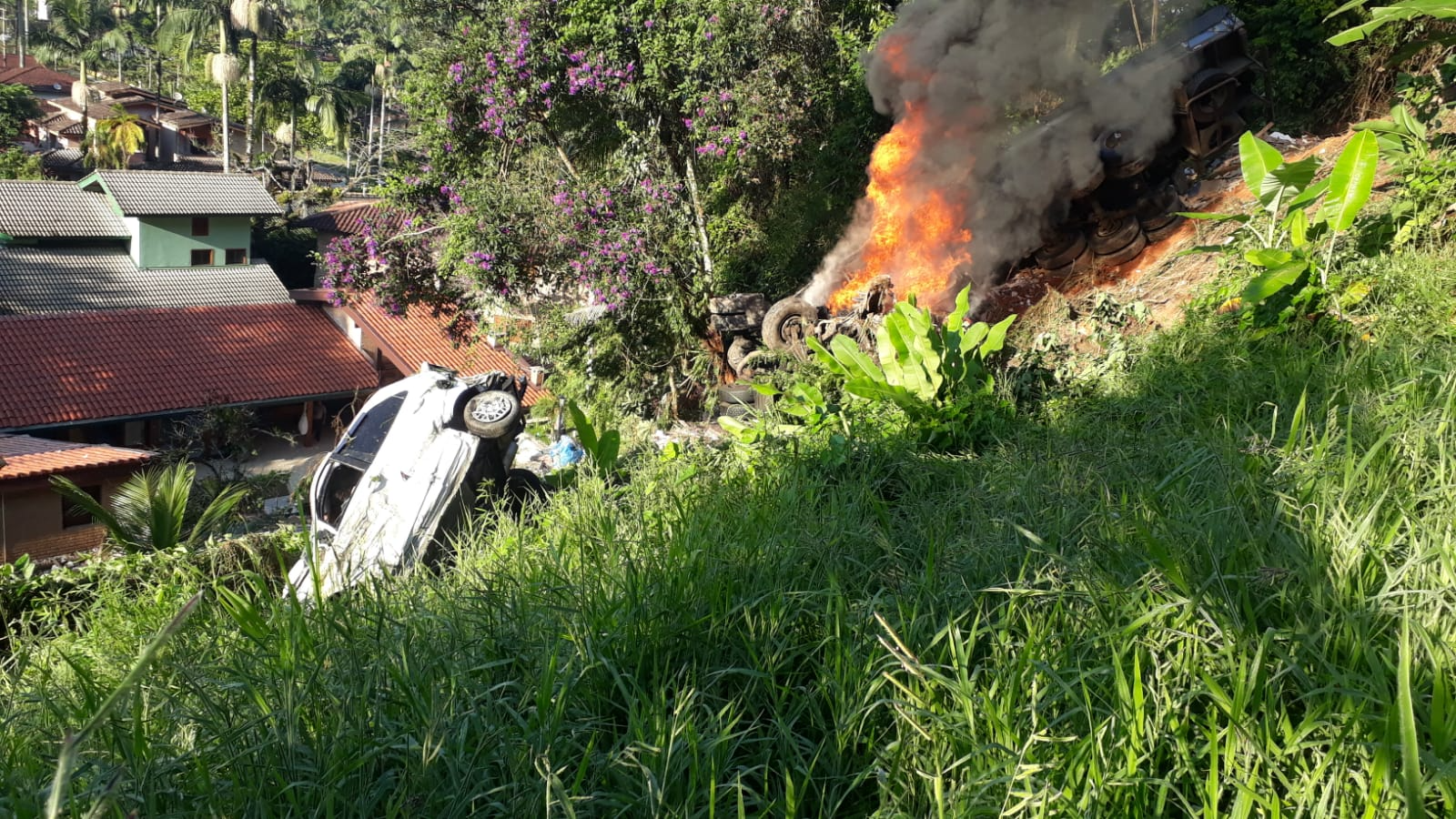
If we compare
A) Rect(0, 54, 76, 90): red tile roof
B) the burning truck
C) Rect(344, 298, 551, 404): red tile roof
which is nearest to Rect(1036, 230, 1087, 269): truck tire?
the burning truck

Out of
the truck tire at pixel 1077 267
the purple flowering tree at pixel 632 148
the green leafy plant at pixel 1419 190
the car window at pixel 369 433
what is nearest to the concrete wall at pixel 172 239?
the purple flowering tree at pixel 632 148

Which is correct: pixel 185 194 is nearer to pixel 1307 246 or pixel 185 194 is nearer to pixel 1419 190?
pixel 1307 246

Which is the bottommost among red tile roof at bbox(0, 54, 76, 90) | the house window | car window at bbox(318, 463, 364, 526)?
the house window

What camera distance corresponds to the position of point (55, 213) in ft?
87.4

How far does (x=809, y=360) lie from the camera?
29.3ft

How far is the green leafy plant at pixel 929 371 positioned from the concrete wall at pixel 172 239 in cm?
2529

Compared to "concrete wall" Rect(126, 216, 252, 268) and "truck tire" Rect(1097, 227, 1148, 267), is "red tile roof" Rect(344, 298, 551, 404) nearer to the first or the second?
"concrete wall" Rect(126, 216, 252, 268)

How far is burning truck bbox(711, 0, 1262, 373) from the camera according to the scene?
10023 millimetres

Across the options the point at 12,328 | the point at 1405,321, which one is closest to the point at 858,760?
the point at 1405,321

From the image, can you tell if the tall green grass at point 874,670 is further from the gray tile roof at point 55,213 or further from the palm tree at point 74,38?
the palm tree at point 74,38

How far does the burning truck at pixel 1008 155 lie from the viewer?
10.0m

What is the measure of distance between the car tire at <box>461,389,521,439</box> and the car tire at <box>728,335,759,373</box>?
3655 mm

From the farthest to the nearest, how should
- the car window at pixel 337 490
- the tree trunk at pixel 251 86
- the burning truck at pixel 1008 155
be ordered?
1. the tree trunk at pixel 251 86
2. the burning truck at pixel 1008 155
3. the car window at pixel 337 490

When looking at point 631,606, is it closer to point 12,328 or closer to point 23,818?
point 23,818
